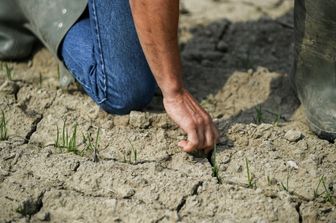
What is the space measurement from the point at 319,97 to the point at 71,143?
1058 millimetres

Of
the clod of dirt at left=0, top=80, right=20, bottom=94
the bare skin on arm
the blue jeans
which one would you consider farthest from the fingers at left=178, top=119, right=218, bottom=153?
the clod of dirt at left=0, top=80, right=20, bottom=94

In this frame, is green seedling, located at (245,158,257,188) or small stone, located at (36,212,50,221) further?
green seedling, located at (245,158,257,188)

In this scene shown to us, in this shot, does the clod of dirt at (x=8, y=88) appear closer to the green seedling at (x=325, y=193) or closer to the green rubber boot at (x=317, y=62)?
the green rubber boot at (x=317, y=62)

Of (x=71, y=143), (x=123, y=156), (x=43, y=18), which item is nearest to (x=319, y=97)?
(x=123, y=156)

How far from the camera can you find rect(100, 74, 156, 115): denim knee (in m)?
2.98

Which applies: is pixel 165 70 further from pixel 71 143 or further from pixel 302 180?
pixel 302 180

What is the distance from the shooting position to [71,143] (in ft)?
9.06

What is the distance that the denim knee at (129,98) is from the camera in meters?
2.98

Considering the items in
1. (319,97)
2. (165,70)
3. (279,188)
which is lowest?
(279,188)

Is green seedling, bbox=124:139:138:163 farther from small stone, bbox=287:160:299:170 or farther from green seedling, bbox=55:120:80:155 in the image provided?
small stone, bbox=287:160:299:170

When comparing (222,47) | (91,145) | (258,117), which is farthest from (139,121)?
(222,47)

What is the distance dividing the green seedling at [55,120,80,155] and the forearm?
1.34 ft

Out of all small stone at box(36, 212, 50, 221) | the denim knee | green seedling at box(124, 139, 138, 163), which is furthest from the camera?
the denim knee

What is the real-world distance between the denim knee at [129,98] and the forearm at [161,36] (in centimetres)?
32
